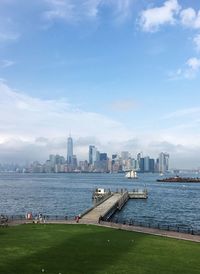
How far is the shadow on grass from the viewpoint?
27641 mm

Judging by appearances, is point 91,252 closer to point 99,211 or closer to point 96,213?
point 96,213

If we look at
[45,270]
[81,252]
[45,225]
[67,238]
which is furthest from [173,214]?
[45,270]

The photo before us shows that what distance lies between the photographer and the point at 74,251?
33.6 m

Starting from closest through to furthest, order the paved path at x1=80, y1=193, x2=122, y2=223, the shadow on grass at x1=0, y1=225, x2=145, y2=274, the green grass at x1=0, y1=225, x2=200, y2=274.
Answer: the shadow on grass at x1=0, y1=225, x2=145, y2=274 → the green grass at x1=0, y1=225, x2=200, y2=274 → the paved path at x1=80, y1=193, x2=122, y2=223

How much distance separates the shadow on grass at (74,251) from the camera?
90.7 ft

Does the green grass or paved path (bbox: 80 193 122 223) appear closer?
the green grass

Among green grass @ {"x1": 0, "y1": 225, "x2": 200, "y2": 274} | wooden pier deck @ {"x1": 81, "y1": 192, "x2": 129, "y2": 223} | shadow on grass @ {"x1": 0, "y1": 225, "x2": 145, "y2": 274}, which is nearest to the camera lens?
shadow on grass @ {"x1": 0, "y1": 225, "x2": 145, "y2": 274}

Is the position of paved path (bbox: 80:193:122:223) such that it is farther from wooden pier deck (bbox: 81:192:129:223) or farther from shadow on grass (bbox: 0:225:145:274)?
shadow on grass (bbox: 0:225:145:274)

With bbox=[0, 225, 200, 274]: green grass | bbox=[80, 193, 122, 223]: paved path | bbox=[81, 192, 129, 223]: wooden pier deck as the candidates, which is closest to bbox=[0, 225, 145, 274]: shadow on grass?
bbox=[0, 225, 200, 274]: green grass

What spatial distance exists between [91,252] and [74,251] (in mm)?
1293

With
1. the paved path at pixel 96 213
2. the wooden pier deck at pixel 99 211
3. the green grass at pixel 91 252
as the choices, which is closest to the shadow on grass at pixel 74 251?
the green grass at pixel 91 252

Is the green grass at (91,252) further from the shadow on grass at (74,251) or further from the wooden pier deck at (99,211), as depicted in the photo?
the wooden pier deck at (99,211)

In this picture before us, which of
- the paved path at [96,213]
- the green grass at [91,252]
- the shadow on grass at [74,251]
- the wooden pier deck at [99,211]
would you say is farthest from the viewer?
the wooden pier deck at [99,211]

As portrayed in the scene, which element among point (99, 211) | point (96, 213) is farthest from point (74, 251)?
point (99, 211)
